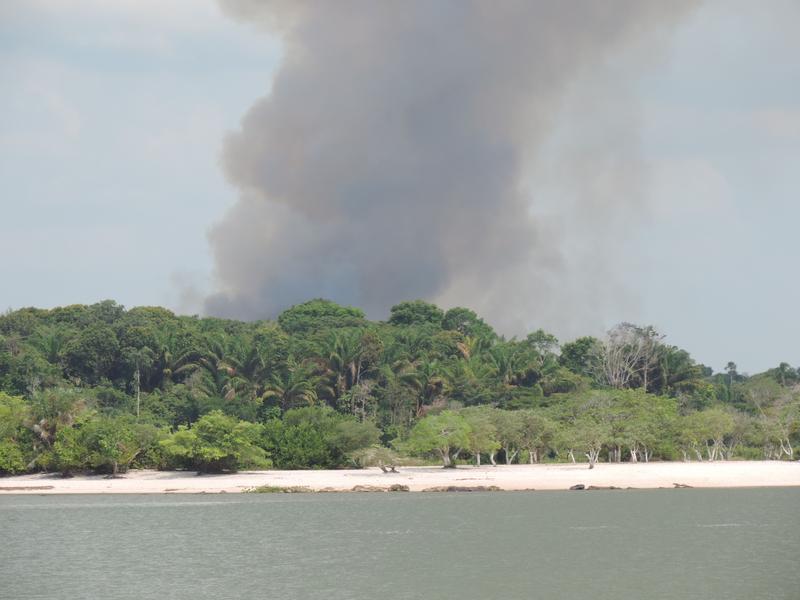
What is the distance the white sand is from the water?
4002mm

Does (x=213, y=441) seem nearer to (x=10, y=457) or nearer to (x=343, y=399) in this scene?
(x=10, y=457)

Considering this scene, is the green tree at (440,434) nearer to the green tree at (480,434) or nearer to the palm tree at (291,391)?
the green tree at (480,434)

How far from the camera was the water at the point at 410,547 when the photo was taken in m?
35.4

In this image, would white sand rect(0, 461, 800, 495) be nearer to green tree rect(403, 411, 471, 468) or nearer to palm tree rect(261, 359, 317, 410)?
green tree rect(403, 411, 471, 468)

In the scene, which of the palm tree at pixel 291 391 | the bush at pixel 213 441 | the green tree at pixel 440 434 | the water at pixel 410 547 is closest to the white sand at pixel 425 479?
the bush at pixel 213 441

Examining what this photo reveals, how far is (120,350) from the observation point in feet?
352

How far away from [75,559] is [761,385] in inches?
3637

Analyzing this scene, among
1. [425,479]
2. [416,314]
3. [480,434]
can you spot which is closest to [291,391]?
[480,434]

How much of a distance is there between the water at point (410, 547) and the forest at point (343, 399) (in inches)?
404

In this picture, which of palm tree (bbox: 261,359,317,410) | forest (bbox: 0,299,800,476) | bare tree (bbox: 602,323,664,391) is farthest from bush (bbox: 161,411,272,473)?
bare tree (bbox: 602,323,664,391)

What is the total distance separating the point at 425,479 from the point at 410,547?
88.5 feet

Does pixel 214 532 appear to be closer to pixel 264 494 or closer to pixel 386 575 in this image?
pixel 386 575

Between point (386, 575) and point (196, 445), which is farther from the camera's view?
point (196, 445)

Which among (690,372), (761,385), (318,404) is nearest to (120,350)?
(318,404)
